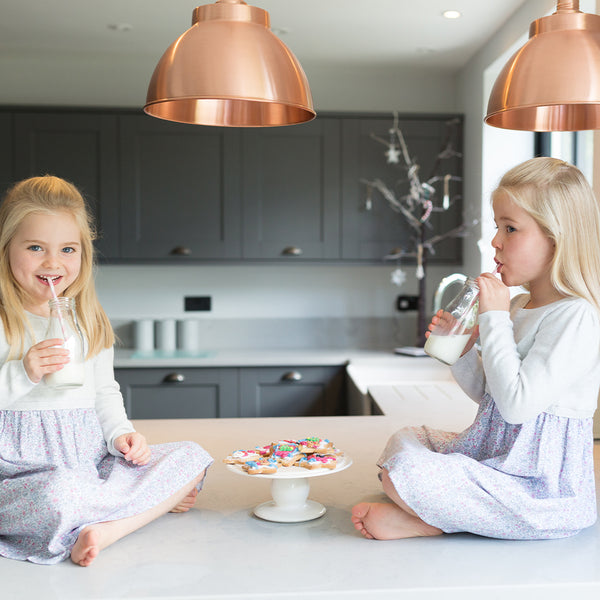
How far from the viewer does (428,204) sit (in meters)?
3.71

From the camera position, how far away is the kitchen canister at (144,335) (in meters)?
3.96

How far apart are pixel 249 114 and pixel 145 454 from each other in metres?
0.70

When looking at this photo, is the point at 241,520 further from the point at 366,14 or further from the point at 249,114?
the point at 366,14

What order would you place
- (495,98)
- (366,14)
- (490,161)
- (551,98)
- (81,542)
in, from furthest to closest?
(490,161) < (366,14) < (495,98) < (551,98) < (81,542)

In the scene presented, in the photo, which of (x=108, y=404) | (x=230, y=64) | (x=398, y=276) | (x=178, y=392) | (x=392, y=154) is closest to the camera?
(x=230, y=64)

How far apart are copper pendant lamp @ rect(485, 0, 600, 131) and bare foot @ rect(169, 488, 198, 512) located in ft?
3.10

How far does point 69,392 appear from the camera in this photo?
144cm

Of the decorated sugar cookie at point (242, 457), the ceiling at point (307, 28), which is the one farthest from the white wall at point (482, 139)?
the decorated sugar cookie at point (242, 457)

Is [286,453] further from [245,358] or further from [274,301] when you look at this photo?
[274,301]

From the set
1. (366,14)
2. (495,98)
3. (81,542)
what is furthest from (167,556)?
(366,14)

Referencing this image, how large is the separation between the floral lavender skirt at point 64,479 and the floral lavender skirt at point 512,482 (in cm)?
42

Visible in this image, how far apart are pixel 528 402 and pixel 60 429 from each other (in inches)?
34.1

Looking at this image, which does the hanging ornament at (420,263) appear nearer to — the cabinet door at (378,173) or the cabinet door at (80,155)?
the cabinet door at (378,173)

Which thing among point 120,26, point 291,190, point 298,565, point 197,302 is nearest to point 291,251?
point 291,190
